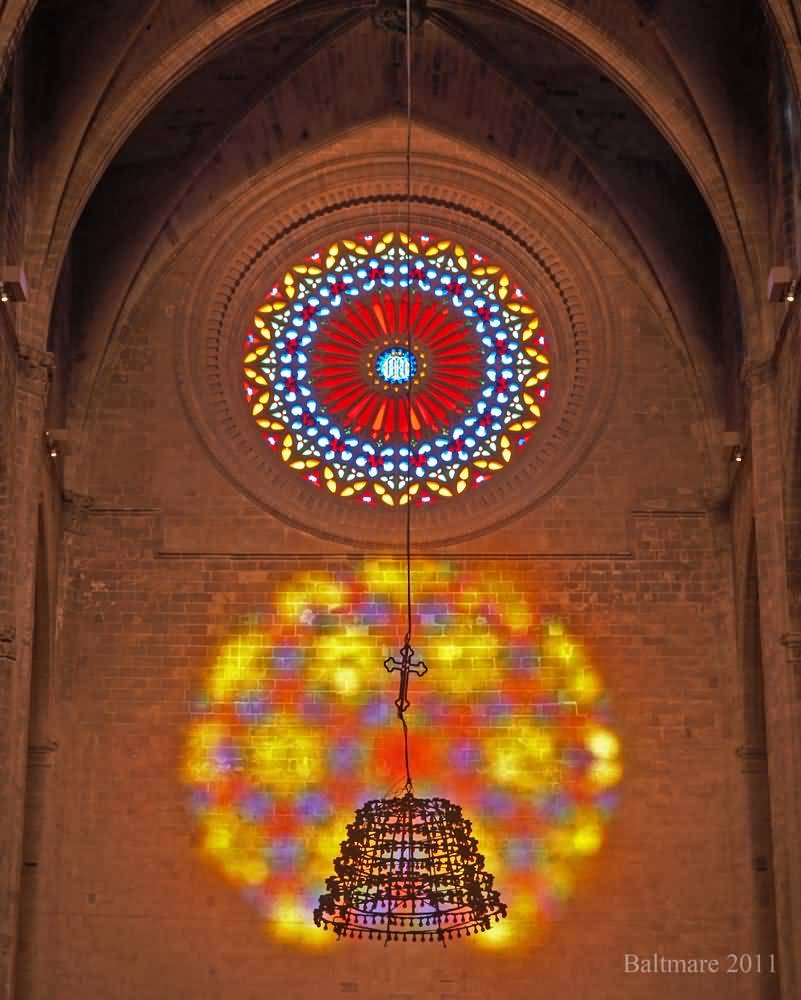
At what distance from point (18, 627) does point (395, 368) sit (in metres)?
6.13

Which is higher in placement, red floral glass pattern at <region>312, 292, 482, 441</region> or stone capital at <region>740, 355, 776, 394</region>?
red floral glass pattern at <region>312, 292, 482, 441</region>

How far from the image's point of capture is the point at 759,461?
17703mm

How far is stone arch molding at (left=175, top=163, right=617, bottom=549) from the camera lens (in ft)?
68.9

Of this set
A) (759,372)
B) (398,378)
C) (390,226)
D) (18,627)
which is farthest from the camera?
(390,226)

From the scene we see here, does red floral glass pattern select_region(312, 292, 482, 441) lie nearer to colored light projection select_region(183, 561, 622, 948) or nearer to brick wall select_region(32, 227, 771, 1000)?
brick wall select_region(32, 227, 771, 1000)

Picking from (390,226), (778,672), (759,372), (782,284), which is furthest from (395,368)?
(778,672)

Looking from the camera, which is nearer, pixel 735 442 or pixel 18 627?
pixel 18 627

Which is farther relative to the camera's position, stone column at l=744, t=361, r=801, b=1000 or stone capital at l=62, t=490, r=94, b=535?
stone capital at l=62, t=490, r=94, b=535

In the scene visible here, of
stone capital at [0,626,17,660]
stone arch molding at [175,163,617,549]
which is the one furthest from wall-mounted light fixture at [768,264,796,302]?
stone capital at [0,626,17,660]

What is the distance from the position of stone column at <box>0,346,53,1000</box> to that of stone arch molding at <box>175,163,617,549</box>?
3.88 m

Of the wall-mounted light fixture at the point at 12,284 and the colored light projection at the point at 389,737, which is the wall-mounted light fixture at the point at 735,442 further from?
the wall-mounted light fixture at the point at 12,284

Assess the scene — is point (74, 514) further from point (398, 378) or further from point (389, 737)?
point (389, 737)

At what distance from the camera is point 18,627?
1702 cm

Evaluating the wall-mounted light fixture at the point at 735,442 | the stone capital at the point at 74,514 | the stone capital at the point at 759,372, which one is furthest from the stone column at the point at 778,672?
the stone capital at the point at 74,514
